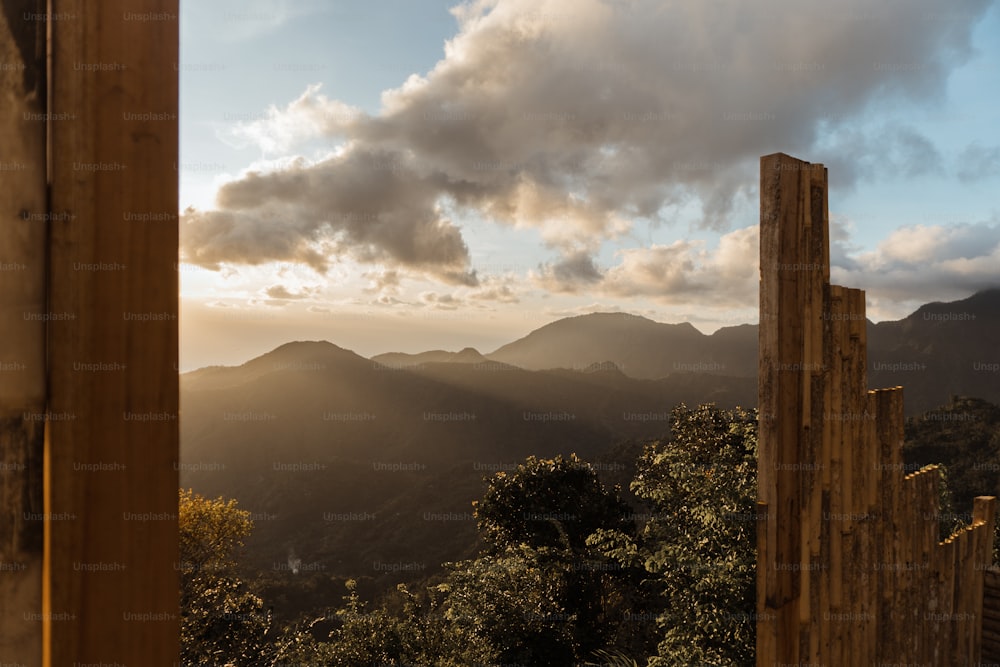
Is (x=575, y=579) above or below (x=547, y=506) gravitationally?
below

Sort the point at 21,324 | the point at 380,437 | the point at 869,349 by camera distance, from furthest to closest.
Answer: the point at 380,437 → the point at 869,349 → the point at 21,324

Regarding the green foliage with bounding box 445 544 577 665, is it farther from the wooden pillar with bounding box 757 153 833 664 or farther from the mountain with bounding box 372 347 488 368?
the mountain with bounding box 372 347 488 368

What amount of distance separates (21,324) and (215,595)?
10.2 m

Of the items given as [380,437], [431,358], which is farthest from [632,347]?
[380,437]

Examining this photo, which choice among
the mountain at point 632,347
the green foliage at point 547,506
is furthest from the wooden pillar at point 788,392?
the mountain at point 632,347

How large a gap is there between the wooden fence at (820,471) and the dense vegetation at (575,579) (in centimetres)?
133

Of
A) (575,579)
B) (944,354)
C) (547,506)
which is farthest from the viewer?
(944,354)

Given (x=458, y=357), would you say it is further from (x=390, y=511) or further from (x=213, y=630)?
(x=213, y=630)

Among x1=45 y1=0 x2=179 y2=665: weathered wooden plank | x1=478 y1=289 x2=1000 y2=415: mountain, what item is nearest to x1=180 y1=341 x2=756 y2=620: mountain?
x1=478 y1=289 x2=1000 y2=415: mountain

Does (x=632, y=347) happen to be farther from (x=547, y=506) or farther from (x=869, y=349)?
(x=547, y=506)

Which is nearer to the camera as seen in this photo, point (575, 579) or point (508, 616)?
point (508, 616)

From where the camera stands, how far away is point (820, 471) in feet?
9.13

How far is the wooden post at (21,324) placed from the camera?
1.83 ft

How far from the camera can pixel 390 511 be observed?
3709 centimetres
